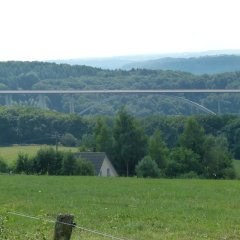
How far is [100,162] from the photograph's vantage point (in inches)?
1631

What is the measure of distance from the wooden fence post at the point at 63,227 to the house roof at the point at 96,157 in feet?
115

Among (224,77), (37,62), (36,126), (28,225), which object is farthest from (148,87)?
(28,225)

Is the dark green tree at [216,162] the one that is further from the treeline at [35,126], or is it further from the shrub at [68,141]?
the treeline at [35,126]

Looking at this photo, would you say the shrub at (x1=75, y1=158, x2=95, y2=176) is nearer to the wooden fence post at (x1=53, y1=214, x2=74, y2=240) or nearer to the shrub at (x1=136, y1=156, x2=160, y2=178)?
the shrub at (x1=136, y1=156, x2=160, y2=178)

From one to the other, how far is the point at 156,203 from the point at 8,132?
5354cm

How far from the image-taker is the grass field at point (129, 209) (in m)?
9.56

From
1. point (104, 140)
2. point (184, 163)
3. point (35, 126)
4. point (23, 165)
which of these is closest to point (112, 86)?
point (35, 126)

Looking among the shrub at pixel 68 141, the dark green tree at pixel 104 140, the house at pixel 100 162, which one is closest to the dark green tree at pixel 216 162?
the house at pixel 100 162

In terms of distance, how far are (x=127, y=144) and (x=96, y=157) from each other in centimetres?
342

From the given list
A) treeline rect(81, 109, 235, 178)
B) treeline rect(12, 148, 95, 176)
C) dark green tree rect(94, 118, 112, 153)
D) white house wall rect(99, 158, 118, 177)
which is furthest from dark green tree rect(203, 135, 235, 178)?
treeline rect(12, 148, 95, 176)

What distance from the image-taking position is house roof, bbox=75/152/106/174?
4121 centimetres

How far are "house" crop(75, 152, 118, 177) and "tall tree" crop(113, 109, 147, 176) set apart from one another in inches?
59.3

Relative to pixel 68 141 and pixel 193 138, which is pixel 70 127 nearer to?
pixel 68 141

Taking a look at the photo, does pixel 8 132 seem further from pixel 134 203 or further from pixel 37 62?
pixel 37 62
